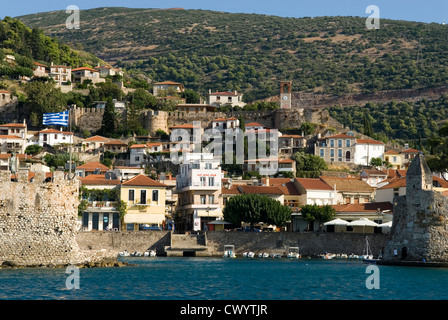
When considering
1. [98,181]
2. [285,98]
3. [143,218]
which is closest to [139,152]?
[98,181]

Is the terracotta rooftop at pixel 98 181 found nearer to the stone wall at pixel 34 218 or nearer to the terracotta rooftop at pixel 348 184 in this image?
the terracotta rooftop at pixel 348 184

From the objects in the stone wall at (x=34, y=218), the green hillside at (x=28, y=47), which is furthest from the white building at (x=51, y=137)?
the stone wall at (x=34, y=218)

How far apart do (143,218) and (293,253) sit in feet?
44.4

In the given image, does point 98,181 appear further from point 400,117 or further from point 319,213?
point 400,117

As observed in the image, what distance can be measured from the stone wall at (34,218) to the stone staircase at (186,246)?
2698cm

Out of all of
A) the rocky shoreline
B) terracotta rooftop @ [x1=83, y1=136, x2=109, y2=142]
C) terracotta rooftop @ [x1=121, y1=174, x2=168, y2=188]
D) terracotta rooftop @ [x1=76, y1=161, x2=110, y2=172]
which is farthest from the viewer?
terracotta rooftop @ [x1=83, y1=136, x2=109, y2=142]

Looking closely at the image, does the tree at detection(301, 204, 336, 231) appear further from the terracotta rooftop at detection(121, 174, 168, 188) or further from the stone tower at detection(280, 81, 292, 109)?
the stone tower at detection(280, 81, 292, 109)

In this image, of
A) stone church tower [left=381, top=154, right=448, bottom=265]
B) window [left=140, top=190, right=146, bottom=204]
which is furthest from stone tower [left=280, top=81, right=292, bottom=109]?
stone church tower [left=381, top=154, right=448, bottom=265]

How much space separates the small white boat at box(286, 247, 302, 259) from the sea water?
41.2ft

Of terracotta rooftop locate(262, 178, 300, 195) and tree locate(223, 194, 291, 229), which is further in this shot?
terracotta rooftop locate(262, 178, 300, 195)

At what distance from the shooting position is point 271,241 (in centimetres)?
6562

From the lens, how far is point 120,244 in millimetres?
64375

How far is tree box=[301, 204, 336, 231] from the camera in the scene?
70.4 meters
